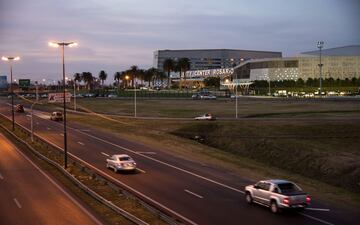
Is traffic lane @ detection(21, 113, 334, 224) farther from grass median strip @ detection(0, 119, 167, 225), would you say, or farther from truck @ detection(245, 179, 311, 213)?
grass median strip @ detection(0, 119, 167, 225)

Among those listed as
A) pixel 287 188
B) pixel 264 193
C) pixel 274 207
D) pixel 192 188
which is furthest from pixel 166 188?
pixel 287 188

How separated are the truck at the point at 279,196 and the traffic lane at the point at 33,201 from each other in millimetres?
9412

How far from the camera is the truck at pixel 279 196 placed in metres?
27.7

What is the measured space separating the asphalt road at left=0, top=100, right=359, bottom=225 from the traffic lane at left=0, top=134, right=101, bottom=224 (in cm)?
514

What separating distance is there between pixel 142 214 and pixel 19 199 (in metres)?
9.21

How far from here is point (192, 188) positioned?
36.0 metres

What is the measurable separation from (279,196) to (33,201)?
14.2 meters

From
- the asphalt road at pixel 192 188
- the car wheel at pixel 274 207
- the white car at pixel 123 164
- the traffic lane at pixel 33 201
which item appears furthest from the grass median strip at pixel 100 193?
the car wheel at pixel 274 207

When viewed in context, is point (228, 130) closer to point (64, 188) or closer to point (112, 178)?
point (112, 178)

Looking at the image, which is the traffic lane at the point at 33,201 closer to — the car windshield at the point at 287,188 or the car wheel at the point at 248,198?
the car wheel at the point at 248,198

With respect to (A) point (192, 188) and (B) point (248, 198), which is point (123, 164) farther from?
(B) point (248, 198)

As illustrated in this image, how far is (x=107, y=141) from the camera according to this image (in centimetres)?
6481

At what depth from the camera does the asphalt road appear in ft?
89.6

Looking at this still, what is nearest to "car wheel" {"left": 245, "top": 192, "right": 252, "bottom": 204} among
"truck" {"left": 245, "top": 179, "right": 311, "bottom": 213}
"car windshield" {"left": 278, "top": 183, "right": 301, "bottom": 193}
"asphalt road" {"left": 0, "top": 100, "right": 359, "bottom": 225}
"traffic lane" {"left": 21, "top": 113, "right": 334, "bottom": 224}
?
"asphalt road" {"left": 0, "top": 100, "right": 359, "bottom": 225}
